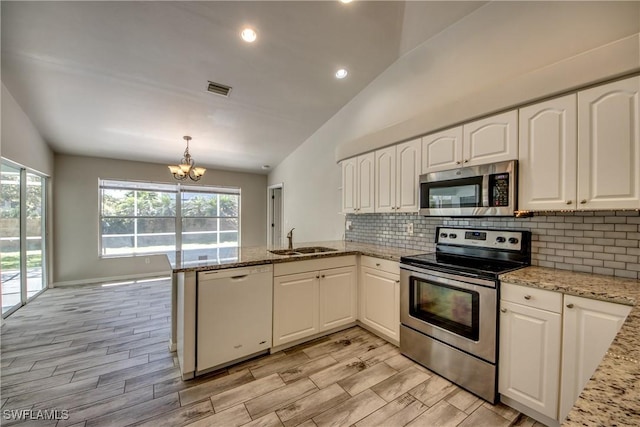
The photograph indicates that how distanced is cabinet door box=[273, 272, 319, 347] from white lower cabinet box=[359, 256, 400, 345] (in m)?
0.58

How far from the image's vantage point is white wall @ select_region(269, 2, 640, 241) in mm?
1731

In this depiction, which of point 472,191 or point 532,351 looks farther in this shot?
point 472,191

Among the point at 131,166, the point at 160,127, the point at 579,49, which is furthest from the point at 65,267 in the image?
the point at 579,49

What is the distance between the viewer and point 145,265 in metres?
5.47

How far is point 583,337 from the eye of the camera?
148cm

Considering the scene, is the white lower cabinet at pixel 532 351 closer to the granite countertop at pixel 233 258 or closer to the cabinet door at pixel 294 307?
the granite countertop at pixel 233 258

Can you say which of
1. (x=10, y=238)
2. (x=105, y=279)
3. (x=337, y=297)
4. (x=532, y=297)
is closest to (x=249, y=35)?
(x=337, y=297)

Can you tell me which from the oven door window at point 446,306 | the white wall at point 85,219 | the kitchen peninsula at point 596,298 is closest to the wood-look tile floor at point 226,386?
the kitchen peninsula at point 596,298

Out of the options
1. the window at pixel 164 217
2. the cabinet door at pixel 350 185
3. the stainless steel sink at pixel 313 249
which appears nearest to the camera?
the stainless steel sink at pixel 313 249

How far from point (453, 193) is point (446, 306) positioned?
3.19 ft

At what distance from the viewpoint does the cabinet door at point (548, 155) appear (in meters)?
1.73

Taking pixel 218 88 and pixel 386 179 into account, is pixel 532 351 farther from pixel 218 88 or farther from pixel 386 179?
pixel 218 88

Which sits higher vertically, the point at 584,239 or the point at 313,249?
the point at 584,239

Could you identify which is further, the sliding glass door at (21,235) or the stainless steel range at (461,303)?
the sliding glass door at (21,235)
